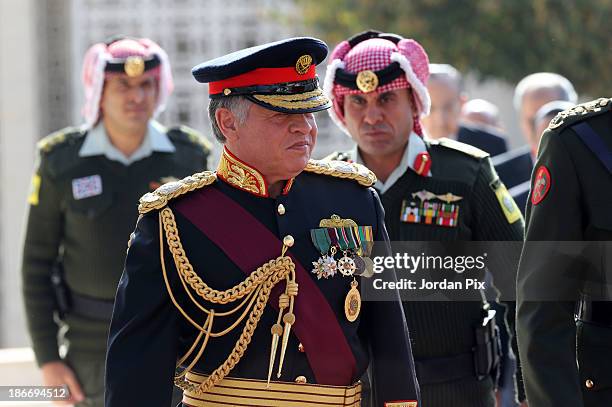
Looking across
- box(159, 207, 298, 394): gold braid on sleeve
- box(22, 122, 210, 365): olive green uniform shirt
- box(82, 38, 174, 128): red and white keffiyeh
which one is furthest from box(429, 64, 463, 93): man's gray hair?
box(159, 207, 298, 394): gold braid on sleeve

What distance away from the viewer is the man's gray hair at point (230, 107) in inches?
154

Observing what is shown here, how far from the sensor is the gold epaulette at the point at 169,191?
388 cm

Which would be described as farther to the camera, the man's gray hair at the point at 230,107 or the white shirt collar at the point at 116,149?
the white shirt collar at the point at 116,149

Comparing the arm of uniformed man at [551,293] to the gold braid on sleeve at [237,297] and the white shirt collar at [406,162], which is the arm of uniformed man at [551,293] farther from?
the white shirt collar at [406,162]

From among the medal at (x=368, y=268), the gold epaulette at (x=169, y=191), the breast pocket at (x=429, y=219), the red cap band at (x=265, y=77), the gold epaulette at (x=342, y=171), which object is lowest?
the breast pocket at (x=429, y=219)

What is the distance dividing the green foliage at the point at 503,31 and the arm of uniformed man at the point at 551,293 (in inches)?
540

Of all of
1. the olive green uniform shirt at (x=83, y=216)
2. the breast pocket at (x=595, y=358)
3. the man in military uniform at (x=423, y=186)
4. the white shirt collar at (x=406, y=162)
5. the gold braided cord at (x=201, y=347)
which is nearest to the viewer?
the gold braided cord at (x=201, y=347)

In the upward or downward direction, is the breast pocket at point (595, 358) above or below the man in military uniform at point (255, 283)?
below

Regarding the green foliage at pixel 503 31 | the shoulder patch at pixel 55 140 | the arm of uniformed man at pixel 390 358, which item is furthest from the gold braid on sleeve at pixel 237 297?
the green foliage at pixel 503 31

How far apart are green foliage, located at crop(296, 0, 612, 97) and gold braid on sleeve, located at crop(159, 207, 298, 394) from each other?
14183 millimetres

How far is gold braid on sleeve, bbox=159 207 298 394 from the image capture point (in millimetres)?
3822

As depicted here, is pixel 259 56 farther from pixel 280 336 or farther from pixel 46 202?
pixel 46 202

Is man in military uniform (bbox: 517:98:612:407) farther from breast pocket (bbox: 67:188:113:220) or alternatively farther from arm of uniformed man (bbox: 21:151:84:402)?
arm of uniformed man (bbox: 21:151:84:402)

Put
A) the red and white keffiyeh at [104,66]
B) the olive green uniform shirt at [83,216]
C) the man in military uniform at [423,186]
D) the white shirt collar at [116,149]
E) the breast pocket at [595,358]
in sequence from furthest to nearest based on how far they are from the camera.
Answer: the red and white keffiyeh at [104,66], the white shirt collar at [116,149], the olive green uniform shirt at [83,216], the man in military uniform at [423,186], the breast pocket at [595,358]
